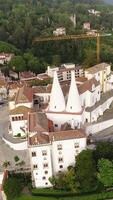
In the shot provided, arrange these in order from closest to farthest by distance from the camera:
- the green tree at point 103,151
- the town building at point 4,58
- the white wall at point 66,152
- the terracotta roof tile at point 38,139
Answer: the terracotta roof tile at point 38,139 → the white wall at point 66,152 → the green tree at point 103,151 → the town building at point 4,58

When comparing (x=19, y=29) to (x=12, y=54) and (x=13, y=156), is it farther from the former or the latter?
(x=13, y=156)

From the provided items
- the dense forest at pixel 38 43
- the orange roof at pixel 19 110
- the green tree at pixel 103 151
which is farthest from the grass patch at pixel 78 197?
the dense forest at pixel 38 43

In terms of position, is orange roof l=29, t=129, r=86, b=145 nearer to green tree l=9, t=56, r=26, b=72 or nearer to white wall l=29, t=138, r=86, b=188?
white wall l=29, t=138, r=86, b=188

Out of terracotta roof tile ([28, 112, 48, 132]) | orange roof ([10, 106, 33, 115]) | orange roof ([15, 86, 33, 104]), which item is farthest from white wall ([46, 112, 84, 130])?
orange roof ([15, 86, 33, 104])

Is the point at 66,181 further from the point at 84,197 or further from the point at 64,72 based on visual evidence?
the point at 64,72

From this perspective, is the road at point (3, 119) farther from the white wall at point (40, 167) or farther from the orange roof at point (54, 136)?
the white wall at point (40, 167)

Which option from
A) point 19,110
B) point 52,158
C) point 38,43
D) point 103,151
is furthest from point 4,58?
point 103,151
